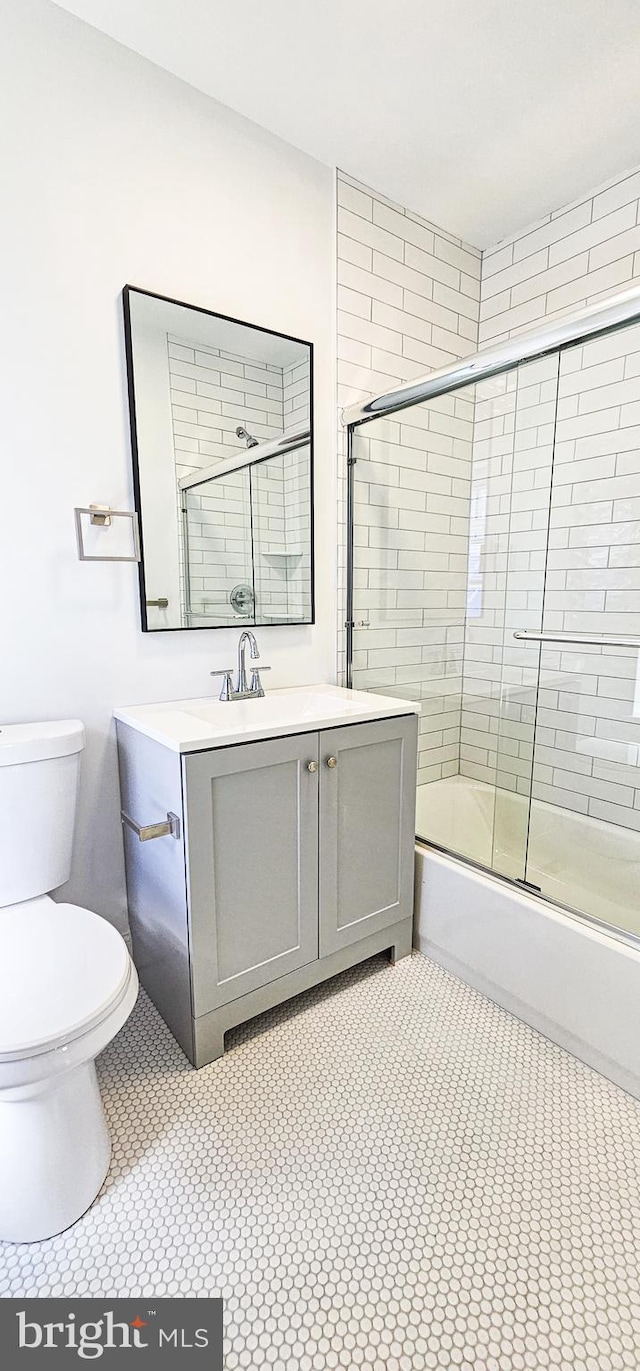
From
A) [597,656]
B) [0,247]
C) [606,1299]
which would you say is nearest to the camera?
[606,1299]

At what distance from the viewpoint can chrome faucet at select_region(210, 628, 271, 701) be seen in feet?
6.09

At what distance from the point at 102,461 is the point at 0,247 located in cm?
52

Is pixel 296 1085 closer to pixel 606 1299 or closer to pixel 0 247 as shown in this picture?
pixel 606 1299

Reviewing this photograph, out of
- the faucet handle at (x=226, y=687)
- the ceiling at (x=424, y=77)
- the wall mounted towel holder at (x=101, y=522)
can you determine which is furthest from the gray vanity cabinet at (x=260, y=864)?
the ceiling at (x=424, y=77)

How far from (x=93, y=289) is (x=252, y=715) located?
127 centimetres

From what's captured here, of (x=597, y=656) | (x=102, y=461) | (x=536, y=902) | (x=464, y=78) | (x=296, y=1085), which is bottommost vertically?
(x=296, y=1085)

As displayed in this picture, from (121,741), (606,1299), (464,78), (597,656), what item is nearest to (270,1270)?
(606,1299)

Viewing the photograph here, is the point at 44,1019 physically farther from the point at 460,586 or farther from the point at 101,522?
the point at 460,586

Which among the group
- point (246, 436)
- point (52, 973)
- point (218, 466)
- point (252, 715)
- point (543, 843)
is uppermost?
point (246, 436)

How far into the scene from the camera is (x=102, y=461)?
1617 mm

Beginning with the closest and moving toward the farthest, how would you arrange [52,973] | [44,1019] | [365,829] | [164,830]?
[44,1019] < [52,973] < [164,830] < [365,829]

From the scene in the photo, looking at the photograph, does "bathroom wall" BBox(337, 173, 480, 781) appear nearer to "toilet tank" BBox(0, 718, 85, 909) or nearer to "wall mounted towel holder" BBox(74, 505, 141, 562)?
"wall mounted towel holder" BBox(74, 505, 141, 562)

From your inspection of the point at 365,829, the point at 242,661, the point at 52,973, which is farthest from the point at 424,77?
the point at 52,973

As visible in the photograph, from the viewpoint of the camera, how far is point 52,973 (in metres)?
1.12
